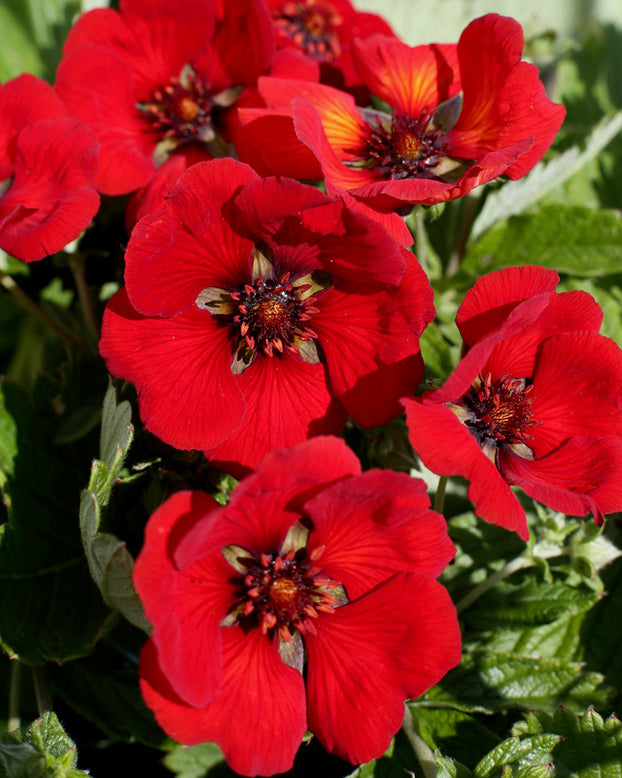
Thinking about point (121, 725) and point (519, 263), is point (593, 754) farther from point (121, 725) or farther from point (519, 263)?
point (519, 263)

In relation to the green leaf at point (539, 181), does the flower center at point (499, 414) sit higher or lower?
higher

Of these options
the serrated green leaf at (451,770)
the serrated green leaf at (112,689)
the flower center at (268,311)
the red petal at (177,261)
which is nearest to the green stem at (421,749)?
the serrated green leaf at (451,770)

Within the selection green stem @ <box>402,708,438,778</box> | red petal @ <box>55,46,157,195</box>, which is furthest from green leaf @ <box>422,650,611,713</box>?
red petal @ <box>55,46,157,195</box>

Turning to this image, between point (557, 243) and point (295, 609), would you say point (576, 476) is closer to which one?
point (295, 609)

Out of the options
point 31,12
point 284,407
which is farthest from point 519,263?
point 31,12

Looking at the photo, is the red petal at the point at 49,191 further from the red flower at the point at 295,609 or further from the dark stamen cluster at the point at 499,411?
the dark stamen cluster at the point at 499,411

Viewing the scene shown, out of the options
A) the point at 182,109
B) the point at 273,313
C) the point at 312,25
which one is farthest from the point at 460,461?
the point at 312,25
